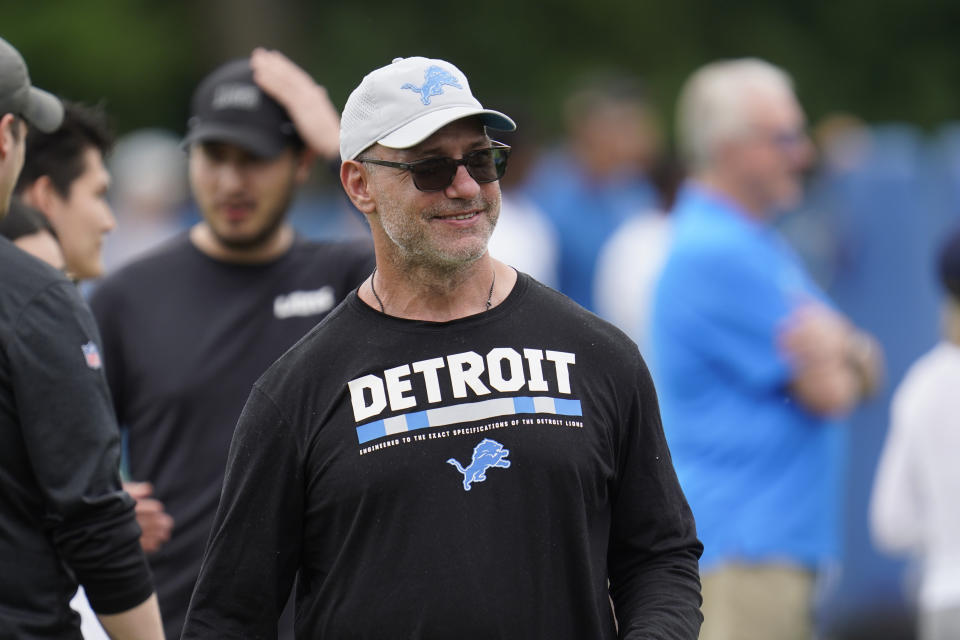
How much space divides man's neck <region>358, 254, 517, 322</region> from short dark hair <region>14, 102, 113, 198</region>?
1373 millimetres

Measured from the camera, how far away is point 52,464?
3357 mm

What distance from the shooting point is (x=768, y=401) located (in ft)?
19.1

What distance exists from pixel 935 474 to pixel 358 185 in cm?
320

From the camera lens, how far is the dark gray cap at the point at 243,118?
15.9 feet

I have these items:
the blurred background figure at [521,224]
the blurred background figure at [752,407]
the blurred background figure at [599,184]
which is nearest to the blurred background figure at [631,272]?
the blurred background figure at [599,184]

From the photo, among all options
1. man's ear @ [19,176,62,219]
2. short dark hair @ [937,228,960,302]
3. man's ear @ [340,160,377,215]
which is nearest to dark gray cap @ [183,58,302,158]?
man's ear @ [19,176,62,219]

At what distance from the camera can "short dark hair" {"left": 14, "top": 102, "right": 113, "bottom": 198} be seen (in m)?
4.22

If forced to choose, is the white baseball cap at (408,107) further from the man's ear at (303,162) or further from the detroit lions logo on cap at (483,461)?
the man's ear at (303,162)

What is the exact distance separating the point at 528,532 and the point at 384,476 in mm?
310

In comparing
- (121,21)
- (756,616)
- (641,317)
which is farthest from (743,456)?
(121,21)

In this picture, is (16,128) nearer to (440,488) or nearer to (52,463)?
(52,463)

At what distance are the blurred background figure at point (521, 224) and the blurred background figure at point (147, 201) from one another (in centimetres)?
795

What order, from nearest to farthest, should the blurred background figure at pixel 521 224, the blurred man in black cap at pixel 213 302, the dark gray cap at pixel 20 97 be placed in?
the dark gray cap at pixel 20 97 < the blurred man in black cap at pixel 213 302 < the blurred background figure at pixel 521 224

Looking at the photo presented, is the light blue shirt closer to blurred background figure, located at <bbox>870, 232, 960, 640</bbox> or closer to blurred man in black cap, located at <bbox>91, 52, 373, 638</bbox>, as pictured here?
blurred background figure, located at <bbox>870, 232, 960, 640</bbox>
